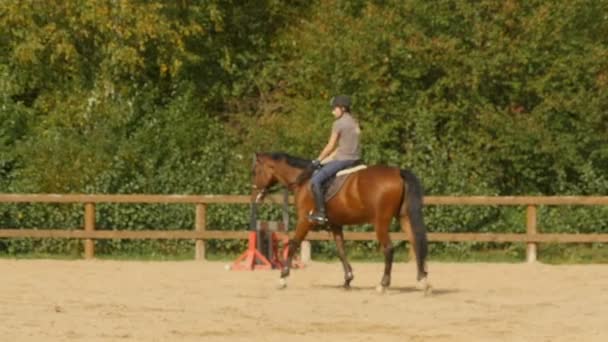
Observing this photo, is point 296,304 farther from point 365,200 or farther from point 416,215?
point 365,200

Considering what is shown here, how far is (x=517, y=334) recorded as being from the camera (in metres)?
13.9

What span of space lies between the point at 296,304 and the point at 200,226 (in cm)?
846

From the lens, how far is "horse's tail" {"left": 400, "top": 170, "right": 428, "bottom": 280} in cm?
1791

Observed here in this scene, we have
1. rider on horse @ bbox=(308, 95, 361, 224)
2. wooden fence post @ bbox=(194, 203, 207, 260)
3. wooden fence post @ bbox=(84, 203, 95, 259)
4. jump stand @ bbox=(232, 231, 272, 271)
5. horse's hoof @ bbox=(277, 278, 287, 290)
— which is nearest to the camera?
rider on horse @ bbox=(308, 95, 361, 224)

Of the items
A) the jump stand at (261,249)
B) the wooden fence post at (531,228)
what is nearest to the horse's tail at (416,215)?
the jump stand at (261,249)

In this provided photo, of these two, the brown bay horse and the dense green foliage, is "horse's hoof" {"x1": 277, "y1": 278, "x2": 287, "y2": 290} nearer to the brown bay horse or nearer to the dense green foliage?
the brown bay horse

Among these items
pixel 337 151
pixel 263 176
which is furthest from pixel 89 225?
pixel 337 151

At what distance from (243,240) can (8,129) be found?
627 cm

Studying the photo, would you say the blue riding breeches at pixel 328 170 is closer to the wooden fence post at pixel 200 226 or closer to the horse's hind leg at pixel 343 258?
the horse's hind leg at pixel 343 258

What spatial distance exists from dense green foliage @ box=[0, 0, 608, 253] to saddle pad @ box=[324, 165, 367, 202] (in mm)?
7651

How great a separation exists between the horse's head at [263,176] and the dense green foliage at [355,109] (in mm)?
6706

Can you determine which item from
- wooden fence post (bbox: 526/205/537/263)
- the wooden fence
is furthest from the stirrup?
wooden fence post (bbox: 526/205/537/263)

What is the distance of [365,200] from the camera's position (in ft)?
60.7

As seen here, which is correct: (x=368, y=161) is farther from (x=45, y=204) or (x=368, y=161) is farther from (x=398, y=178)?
(x=398, y=178)
